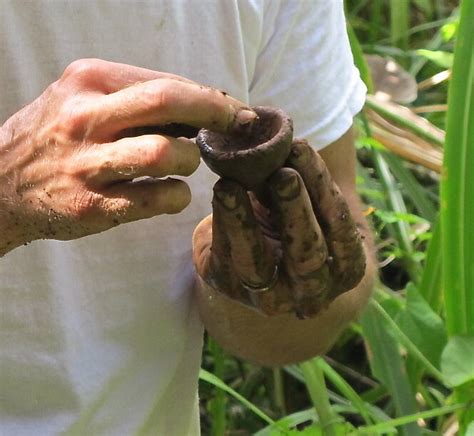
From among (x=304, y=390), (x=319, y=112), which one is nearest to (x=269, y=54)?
(x=319, y=112)

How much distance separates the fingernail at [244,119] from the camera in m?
0.66

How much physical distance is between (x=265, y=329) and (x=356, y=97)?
0.31 m

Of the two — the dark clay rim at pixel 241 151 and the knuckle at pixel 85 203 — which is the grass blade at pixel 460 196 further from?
the knuckle at pixel 85 203

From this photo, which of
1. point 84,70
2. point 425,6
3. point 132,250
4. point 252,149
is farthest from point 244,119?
point 425,6

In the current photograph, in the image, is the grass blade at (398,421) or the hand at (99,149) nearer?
the hand at (99,149)

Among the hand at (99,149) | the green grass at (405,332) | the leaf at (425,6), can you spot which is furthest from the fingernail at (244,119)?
the leaf at (425,6)

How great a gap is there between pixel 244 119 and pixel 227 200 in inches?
2.8

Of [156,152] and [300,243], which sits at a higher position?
[156,152]

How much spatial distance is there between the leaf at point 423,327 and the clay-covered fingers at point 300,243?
15.8 inches

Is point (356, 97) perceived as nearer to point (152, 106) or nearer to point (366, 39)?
point (152, 106)

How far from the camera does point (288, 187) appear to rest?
0.69 m

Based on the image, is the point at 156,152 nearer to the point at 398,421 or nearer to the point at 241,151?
the point at 241,151

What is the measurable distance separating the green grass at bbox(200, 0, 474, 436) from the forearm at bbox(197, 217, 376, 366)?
0.09m

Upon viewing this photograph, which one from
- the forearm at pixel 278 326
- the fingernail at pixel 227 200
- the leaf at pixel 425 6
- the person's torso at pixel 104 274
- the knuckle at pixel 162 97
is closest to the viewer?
the knuckle at pixel 162 97
